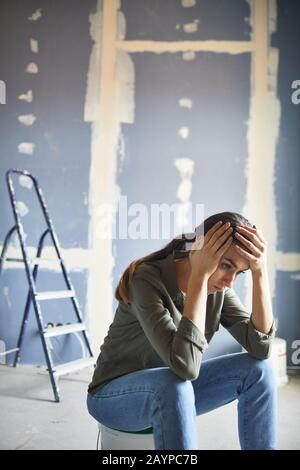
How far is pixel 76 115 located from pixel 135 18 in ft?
2.80

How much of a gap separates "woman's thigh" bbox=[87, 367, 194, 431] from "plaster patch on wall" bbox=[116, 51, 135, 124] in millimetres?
2337

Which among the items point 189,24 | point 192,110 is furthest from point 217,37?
point 192,110

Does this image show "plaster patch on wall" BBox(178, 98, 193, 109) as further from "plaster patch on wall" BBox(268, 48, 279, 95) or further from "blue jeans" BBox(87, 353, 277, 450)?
"blue jeans" BBox(87, 353, 277, 450)

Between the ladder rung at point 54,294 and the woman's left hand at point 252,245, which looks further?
the ladder rung at point 54,294

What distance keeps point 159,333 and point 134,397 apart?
0.64ft

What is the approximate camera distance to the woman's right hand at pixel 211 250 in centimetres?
126

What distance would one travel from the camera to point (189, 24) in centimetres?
321

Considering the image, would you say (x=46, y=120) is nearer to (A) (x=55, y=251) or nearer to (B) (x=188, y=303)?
(A) (x=55, y=251)

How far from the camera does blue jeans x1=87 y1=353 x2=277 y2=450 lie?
1097mm

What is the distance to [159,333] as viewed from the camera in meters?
1.18

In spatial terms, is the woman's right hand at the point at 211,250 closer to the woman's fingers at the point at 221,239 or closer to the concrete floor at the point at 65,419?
the woman's fingers at the point at 221,239

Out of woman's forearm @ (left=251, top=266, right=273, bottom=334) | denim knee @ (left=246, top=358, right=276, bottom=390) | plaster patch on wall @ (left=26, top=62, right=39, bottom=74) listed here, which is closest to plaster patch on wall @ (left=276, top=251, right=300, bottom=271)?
woman's forearm @ (left=251, top=266, right=273, bottom=334)

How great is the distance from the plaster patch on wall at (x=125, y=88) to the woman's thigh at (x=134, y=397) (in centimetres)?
234

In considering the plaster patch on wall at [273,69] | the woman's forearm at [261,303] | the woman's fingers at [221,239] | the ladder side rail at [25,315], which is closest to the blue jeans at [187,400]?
the woman's forearm at [261,303]
